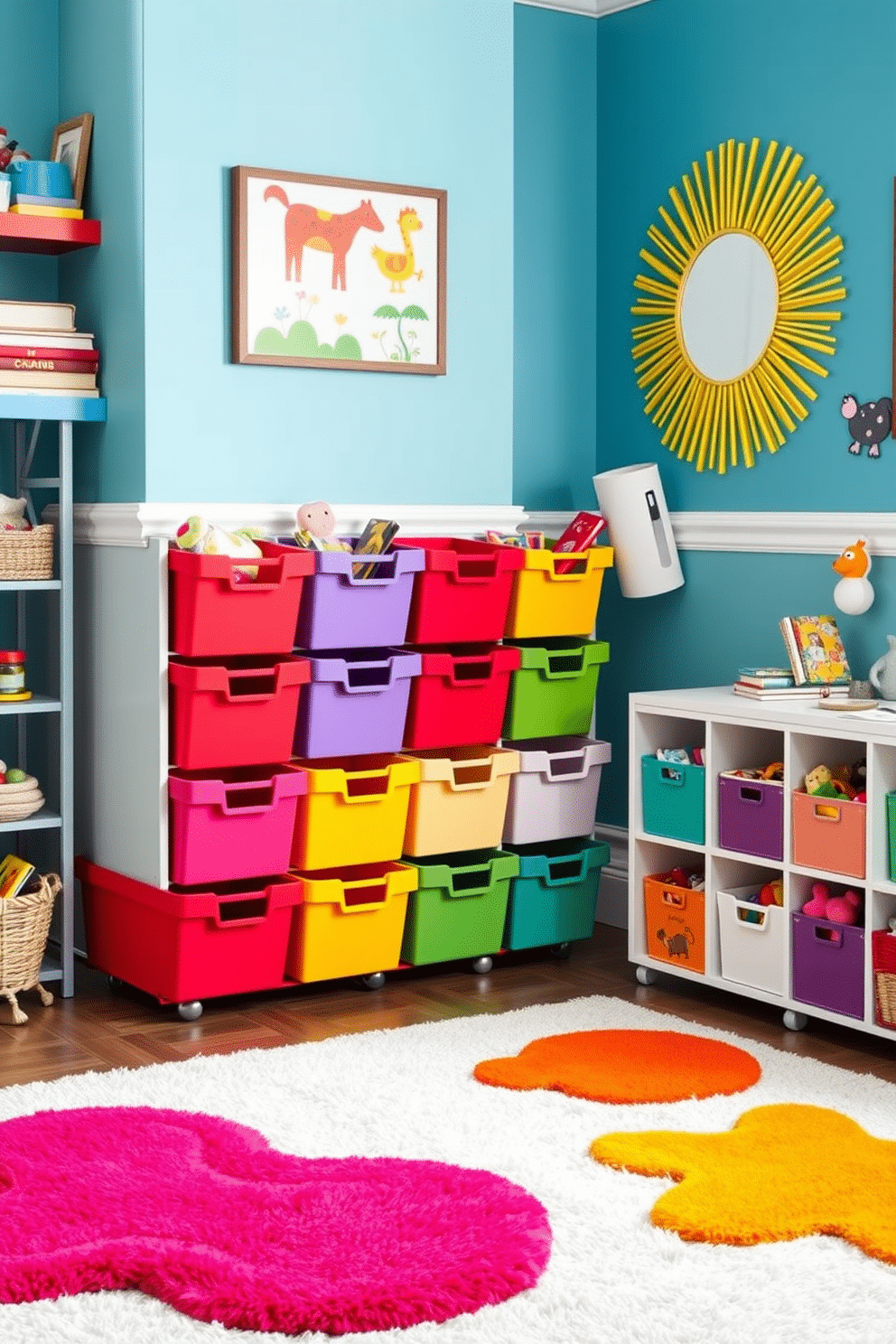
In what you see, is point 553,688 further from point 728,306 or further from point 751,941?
point 728,306

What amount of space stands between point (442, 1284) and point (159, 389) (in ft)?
6.51

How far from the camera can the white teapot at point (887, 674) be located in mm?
3523

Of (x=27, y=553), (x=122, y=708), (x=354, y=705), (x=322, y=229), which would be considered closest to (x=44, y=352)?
(x=27, y=553)

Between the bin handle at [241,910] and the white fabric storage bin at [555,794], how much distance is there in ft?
2.08

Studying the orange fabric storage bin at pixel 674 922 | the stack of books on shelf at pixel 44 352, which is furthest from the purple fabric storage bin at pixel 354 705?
the stack of books on shelf at pixel 44 352

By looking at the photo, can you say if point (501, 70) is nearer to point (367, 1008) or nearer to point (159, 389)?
point (159, 389)

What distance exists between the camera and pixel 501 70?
Answer: 12.9 ft

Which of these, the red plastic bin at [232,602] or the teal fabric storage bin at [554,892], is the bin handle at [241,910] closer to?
the red plastic bin at [232,602]

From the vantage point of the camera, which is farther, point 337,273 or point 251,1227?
point 337,273

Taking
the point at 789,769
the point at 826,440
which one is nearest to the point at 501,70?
the point at 826,440

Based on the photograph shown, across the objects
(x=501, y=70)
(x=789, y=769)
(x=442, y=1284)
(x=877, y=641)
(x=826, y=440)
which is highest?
(x=501, y=70)

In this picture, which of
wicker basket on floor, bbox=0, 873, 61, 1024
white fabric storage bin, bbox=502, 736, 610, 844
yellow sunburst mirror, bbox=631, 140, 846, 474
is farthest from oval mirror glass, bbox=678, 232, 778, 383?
wicker basket on floor, bbox=0, 873, 61, 1024

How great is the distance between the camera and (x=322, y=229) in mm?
3656

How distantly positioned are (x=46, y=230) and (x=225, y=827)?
131cm
